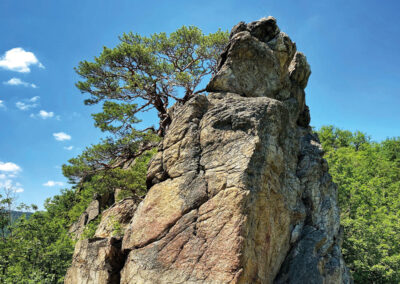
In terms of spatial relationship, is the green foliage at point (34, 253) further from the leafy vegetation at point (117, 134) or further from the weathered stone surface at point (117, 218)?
the weathered stone surface at point (117, 218)

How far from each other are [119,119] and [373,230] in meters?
19.1

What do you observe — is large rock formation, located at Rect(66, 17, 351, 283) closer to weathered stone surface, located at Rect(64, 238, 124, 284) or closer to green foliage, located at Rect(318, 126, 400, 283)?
weathered stone surface, located at Rect(64, 238, 124, 284)

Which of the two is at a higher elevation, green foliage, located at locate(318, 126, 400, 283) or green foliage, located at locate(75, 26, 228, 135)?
green foliage, located at locate(75, 26, 228, 135)

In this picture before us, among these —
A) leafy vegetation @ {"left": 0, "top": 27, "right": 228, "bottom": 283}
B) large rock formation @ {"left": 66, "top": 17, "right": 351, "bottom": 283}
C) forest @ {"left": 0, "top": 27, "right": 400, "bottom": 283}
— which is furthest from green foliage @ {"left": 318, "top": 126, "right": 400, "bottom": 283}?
leafy vegetation @ {"left": 0, "top": 27, "right": 228, "bottom": 283}

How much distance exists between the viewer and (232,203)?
27.0 ft

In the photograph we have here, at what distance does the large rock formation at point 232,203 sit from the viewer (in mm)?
8078

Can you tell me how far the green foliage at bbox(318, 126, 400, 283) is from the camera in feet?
58.0

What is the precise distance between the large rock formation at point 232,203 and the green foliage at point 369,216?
7153mm

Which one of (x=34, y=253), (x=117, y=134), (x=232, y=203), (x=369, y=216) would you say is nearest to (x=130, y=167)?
(x=117, y=134)

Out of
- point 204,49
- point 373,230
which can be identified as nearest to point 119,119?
point 204,49

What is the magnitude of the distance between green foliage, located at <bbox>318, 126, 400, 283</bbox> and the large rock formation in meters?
7.15

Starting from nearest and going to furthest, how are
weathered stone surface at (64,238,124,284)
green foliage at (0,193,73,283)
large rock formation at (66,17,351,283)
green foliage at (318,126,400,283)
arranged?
1. large rock formation at (66,17,351,283)
2. weathered stone surface at (64,238,124,284)
3. green foliage at (0,193,73,283)
4. green foliage at (318,126,400,283)

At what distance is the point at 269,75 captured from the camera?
13672mm

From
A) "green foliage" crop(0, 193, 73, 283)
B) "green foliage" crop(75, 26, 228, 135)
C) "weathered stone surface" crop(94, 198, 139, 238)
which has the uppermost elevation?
"green foliage" crop(75, 26, 228, 135)
